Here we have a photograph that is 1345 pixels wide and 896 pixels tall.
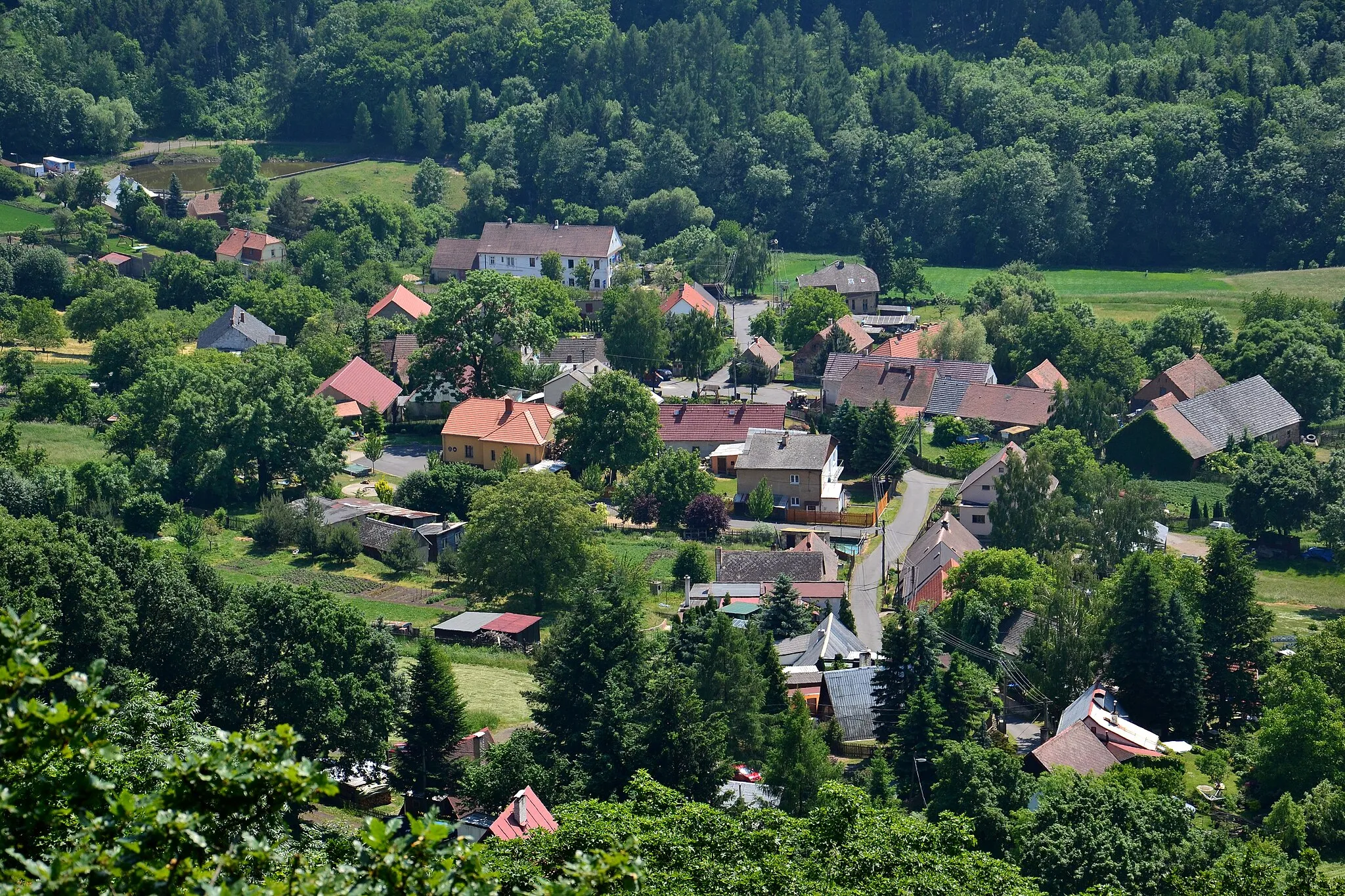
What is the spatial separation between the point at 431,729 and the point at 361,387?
3273 cm

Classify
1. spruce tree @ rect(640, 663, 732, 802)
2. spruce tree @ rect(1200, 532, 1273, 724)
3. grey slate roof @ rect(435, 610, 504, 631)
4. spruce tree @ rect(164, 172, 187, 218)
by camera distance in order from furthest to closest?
spruce tree @ rect(164, 172, 187, 218) < grey slate roof @ rect(435, 610, 504, 631) < spruce tree @ rect(1200, 532, 1273, 724) < spruce tree @ rect(640, 663, 732, 802)

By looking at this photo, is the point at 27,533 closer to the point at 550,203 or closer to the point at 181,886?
the point at 181,886

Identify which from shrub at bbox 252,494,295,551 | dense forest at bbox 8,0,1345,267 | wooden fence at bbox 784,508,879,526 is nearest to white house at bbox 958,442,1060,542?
wooden fence at bbox 784,508,879,526

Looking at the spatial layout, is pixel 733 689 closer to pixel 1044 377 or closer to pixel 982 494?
pixel 982 494

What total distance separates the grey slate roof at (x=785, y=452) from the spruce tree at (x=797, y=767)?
22323 millimetres

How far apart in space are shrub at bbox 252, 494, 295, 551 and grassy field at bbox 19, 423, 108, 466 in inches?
314

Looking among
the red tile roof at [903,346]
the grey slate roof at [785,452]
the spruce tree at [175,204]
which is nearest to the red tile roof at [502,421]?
the grey slate roof at [785,452]

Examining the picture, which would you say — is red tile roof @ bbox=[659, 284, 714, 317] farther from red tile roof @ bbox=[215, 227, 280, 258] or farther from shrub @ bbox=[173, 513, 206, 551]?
shrub @ bbox=[173, 513, 206, 551]

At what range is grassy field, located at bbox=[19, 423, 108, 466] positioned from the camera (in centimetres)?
5425

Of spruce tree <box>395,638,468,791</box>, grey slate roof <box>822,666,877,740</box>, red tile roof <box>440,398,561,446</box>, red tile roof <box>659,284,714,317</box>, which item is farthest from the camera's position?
red tile roof <box>659,284,714,317</box>

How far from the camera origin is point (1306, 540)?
53406 millimetres

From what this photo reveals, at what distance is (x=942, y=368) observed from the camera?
66750 mm

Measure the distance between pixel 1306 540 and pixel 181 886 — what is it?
49.1m

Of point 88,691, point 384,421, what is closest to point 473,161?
point 384,421
